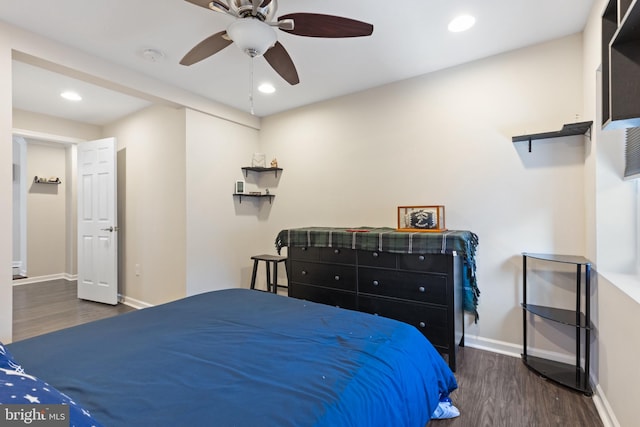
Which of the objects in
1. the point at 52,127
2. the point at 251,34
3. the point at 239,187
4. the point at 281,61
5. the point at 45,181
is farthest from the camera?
the point at 45,181

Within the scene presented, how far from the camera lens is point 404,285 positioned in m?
2.41

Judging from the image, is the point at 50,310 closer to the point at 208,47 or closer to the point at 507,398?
the point at 208,47

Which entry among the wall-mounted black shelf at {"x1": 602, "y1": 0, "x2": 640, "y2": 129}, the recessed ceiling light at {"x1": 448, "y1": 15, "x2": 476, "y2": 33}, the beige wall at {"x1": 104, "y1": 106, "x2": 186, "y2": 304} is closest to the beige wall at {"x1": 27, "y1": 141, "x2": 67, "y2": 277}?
the beige wall at {"x1": 104, "y1": 106, "x2": 186, "y2": 304}

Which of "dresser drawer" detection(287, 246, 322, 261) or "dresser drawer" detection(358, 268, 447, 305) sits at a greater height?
"dresser drawer" detection(287, 246, 322, 261)

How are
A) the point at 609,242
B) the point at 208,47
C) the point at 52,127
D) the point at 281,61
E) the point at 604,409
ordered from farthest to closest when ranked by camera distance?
the point at 52,127 → the point at 281,61 → the point at 208,47 → the point at 609,242 → the point at 604,409

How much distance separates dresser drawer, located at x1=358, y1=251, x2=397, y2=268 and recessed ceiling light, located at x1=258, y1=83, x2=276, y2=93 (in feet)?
6.45

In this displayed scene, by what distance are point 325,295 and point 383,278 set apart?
1.97 ft

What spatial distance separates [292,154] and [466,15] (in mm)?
2332

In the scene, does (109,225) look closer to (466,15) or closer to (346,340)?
(346,340)

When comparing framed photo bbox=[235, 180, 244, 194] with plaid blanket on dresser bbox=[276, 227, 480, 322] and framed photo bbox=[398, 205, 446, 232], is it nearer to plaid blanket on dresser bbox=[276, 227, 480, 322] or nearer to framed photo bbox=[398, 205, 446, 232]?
plaid blanket on dresser bbox=[276, 227, 480, 322]

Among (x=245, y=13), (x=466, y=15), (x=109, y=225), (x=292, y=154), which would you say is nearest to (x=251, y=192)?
(x=292, y=154)

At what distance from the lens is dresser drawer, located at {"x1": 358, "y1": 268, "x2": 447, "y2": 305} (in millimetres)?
2271

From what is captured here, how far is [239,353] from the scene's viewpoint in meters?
1.15

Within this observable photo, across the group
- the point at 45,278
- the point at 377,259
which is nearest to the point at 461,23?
the point at 377,259
